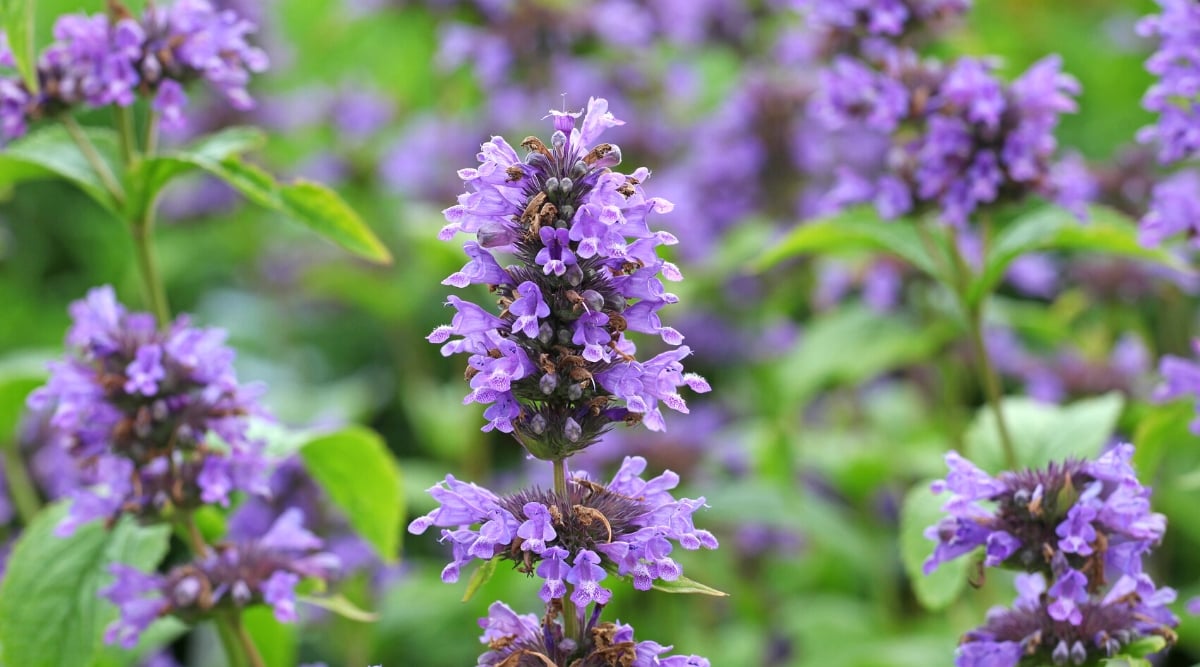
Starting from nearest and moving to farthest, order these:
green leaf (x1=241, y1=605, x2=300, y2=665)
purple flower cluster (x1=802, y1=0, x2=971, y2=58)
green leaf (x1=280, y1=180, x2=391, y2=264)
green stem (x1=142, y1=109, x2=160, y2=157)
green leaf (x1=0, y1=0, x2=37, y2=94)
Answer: green leaf (x1=0, y1=0, x2=37, y2=94), green leaf (x1=280, y1=180, x2=391, y2=264), green stem (x1=142, y1=109, x2=160, y2=157), green leaf (x1=241, y1=605, x2=300, y2=665), purple flower cluster (x1=802, y1=0, x2=971, y2=58)

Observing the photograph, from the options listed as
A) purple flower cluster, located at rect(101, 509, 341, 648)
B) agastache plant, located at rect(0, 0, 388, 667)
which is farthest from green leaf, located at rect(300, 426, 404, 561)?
purple flower cluster, located at rect(101, 509, 341, 648)

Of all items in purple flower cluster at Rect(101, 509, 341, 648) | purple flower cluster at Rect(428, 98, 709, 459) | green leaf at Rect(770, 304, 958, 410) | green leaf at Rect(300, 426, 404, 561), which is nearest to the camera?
purple flower cluster at Rect(428, 98, 709, 459)

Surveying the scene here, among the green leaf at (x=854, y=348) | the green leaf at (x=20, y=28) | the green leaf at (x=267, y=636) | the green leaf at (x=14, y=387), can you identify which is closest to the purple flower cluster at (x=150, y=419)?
the green leaf at (x=14, y=387)

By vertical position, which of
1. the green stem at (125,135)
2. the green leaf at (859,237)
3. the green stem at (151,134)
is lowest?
the green stem at (125,135)

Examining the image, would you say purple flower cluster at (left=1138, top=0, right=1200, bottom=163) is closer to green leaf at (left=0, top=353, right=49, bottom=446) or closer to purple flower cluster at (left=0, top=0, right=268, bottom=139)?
purple flower cluster at (left=0, top=0, right=268, bottom=139)

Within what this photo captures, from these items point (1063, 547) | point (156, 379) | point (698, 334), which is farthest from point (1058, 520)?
point (698, 334)

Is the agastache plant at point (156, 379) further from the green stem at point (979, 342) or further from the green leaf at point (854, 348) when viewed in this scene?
the green leaf at point (854, 348)

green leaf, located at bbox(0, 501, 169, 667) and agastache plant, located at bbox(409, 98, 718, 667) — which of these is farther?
green leaf, located at bbox(0, 501, 169, 667)
